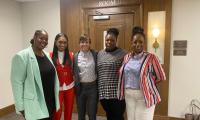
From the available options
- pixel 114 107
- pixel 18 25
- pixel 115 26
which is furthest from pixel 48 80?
pixel 18 25

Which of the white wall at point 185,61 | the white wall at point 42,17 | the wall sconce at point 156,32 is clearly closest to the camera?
the white wall at point 185,61

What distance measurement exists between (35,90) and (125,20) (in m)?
2.27

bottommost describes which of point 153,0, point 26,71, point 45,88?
point 45,88

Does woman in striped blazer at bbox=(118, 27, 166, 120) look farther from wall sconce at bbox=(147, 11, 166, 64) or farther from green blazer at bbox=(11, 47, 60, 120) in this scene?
wall sconce at bbox=(147, 11, 166, 64)

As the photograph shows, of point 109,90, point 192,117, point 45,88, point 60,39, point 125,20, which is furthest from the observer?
point 125,20

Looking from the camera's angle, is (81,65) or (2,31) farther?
(2,31)

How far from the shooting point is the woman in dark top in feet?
7.58

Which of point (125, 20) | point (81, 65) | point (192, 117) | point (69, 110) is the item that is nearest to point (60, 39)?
point (81, 65)

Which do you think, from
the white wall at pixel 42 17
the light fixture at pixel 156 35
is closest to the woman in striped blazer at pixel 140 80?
the light fixture at pixel 156 35

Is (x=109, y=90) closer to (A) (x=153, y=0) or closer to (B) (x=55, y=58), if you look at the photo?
(B) (x=55, y=58)

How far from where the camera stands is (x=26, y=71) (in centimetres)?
182

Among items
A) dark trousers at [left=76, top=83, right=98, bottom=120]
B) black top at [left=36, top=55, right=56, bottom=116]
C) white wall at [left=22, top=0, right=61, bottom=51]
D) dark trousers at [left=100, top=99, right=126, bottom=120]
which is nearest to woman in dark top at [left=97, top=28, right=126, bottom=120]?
dark trousers at [left=100, top=99, right=126, bottom=120]

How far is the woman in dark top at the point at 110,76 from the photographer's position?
2.31 meters

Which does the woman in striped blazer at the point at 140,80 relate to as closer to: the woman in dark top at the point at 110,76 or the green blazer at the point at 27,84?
the woman in dark top at the point at 110,76
